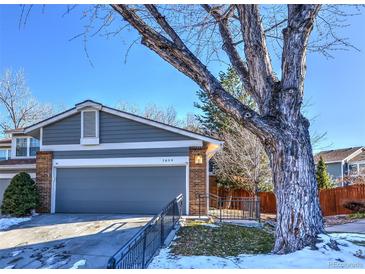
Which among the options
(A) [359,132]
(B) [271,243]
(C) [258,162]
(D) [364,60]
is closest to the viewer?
(B) [271,243]

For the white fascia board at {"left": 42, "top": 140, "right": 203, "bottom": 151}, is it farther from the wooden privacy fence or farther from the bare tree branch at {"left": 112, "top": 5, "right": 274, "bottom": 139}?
the wooden privacy fence

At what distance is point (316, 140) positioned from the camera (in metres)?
18.5

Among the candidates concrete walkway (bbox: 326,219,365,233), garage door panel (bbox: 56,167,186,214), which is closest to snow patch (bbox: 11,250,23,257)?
garage door panel (bbox: 56,167,186,214)

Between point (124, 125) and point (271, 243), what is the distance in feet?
23.5

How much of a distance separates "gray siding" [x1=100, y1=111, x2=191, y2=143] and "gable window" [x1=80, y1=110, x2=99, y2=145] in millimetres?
186

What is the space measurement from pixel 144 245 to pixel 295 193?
268 cm

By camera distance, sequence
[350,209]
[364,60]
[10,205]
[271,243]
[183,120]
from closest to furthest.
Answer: [271,243], [364,60], [10,205], [350,209], [183,120]

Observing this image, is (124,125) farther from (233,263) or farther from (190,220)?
(233,263)

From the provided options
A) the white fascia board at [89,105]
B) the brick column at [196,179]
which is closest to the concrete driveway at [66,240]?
the brick column at [196,179]

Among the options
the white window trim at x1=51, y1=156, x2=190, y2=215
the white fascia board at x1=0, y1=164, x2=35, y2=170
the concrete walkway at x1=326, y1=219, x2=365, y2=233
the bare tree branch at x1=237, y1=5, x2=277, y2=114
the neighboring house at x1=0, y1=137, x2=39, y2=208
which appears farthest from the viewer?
the neighboring house at x1=0, y1=137, x2=39, y2=208

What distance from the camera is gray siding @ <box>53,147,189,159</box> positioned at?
454 inches

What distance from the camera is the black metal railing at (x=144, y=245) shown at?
14.5 ft
